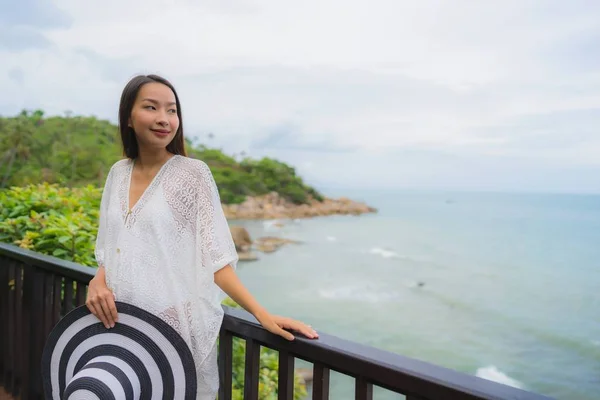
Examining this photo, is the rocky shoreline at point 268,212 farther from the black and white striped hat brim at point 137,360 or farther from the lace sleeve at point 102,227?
the black and white striped hat brim at point 137,360

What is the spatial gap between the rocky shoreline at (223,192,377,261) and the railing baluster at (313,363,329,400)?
19488 mm

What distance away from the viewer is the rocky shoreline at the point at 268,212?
78.9 feet

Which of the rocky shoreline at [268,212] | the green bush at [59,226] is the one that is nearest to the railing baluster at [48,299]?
the green bush at [59,226]

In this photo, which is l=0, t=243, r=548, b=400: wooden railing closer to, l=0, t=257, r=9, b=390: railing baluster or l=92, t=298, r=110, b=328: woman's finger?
l=0, t=257, r=9, b=390: railing baluster

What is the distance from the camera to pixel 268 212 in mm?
30094

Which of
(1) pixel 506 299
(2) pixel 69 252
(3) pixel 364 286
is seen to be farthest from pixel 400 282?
(2) pixel 69 252

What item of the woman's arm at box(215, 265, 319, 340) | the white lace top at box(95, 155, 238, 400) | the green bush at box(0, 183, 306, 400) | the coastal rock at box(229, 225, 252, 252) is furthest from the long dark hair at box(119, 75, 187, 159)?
the coastal rock at box(229, 225, 252, 252)

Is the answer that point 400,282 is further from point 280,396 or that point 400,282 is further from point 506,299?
point 280,396

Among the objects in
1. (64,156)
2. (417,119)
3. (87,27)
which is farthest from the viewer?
(417,119)

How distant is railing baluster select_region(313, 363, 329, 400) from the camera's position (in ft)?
3.72

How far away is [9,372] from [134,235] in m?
1.56

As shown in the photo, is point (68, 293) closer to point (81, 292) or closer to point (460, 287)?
point (81, 292)

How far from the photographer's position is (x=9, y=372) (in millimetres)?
2357

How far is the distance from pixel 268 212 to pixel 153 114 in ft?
94.7
